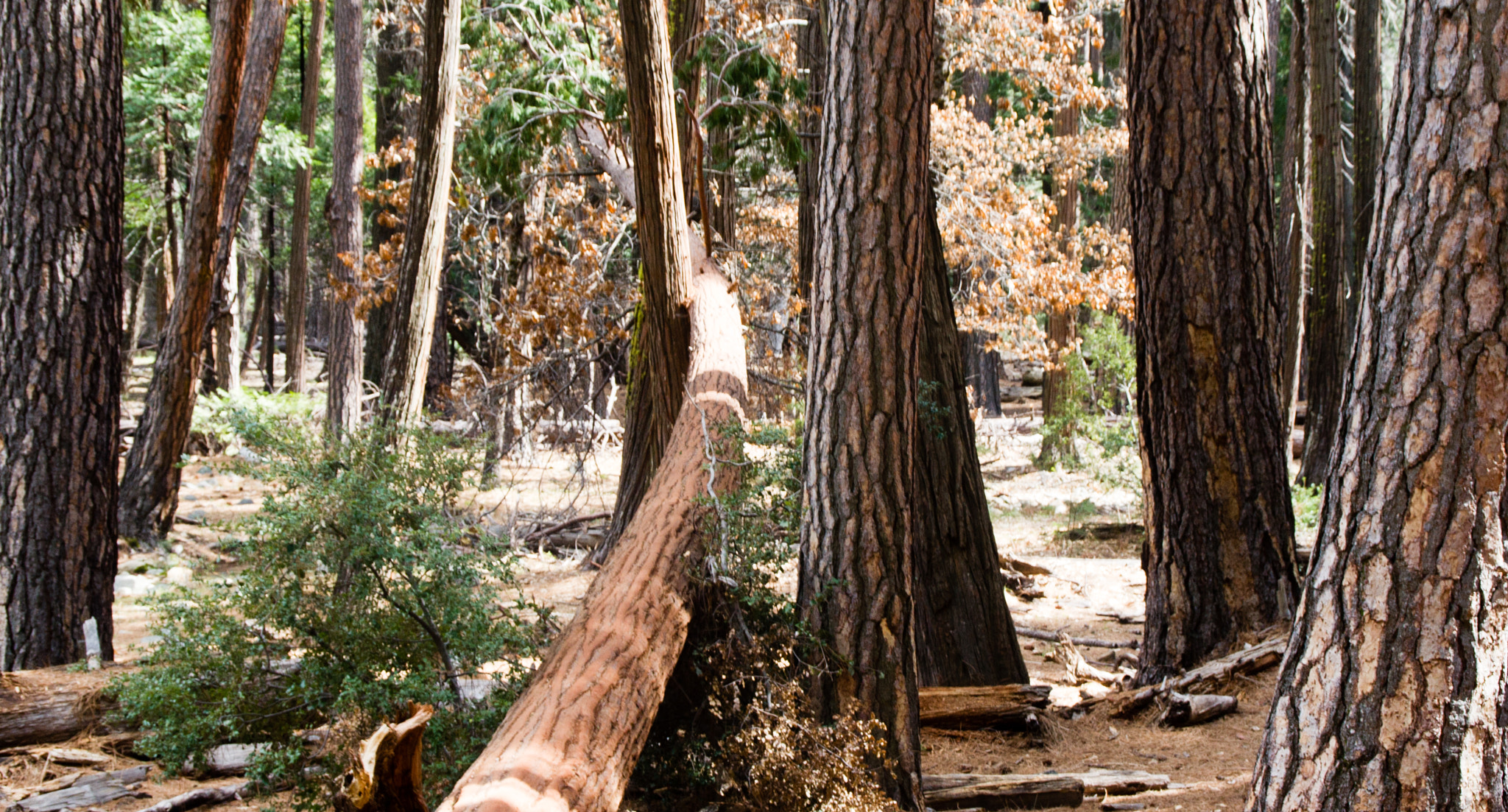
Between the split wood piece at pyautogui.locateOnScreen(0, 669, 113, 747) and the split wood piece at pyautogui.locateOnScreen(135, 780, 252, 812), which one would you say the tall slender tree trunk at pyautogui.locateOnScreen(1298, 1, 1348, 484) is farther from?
the split wood piece at pyautogui.locateOnScreen(0, 669, 113, 747)

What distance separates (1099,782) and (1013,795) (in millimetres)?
397

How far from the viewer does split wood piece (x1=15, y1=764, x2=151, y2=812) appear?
3871 millimetres

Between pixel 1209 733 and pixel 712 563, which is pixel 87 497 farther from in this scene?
pixel 1209 733

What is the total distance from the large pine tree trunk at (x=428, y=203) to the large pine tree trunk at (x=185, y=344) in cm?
183

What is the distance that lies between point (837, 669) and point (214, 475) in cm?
1197

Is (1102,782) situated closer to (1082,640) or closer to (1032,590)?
(1082,640)

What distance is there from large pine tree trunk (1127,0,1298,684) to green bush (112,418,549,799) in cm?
326

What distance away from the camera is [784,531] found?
13.9ft

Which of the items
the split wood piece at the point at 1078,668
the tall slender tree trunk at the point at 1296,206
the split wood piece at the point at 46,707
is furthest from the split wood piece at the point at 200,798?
the tall slender tree trunk at the point at 1296,206

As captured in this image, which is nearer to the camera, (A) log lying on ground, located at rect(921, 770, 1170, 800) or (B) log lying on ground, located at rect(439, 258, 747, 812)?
(B) log lying on ground, located at rect(439, 258, 747, 812)

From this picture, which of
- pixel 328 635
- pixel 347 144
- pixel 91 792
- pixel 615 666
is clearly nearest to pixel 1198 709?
pixel 615 666

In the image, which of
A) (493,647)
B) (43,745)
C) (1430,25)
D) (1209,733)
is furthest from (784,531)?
(43,745)

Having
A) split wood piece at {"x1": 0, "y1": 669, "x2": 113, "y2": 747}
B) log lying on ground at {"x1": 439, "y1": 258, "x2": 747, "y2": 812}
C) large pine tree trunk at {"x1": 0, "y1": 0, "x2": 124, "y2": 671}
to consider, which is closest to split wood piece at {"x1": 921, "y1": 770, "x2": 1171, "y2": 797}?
log lying on ground at {"x1": 439, "y1": 258, "x2": 747, "y2": 812}

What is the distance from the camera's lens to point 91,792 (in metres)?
4.03
